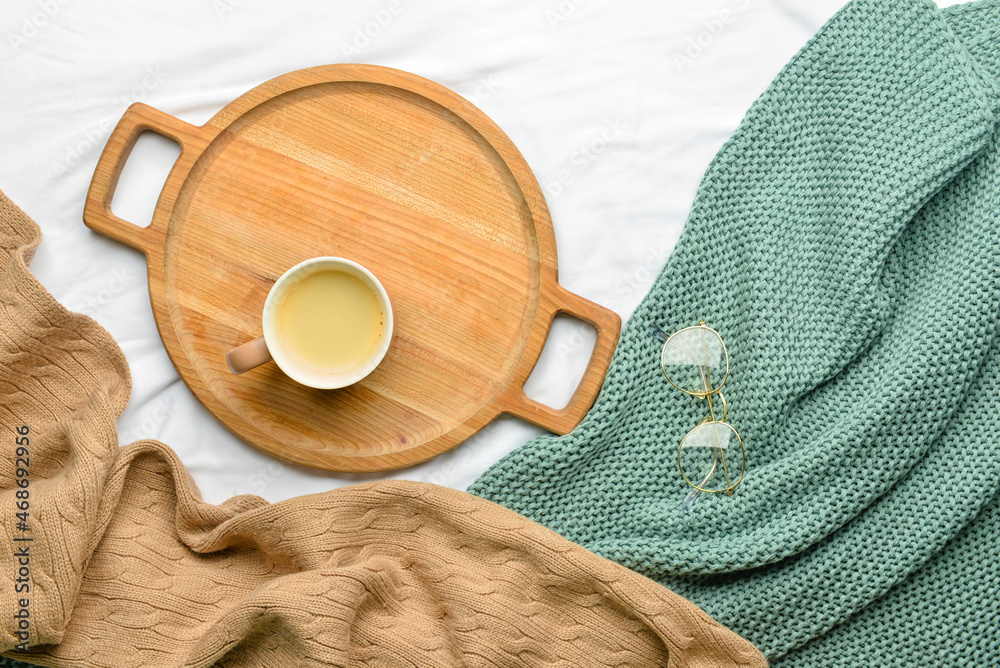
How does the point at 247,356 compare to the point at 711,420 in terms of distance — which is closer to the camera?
the point at 247,356

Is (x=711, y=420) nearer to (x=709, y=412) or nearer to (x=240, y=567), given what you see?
(x=709, y=412)

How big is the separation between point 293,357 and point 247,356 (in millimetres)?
66

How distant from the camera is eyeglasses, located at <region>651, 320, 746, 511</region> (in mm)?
1009

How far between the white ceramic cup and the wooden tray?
0.06 metres

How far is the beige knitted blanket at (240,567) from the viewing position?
0.90 m

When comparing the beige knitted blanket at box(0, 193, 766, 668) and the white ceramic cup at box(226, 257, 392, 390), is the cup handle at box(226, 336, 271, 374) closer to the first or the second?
the white ceramic cup at box(226, 257, 392, 390)

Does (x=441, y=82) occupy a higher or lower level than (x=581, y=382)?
higher

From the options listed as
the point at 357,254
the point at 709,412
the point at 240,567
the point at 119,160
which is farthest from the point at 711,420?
the point at 119,160

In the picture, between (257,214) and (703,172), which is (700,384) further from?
(257,214)

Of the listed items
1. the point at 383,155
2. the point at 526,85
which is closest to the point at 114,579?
the point at 383,155

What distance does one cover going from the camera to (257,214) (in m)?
1.01

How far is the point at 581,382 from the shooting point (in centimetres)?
102

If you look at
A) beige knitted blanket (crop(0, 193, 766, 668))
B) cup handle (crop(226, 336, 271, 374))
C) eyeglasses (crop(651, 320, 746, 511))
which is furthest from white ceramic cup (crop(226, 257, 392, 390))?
eyeglasses (crop(651, 320, 746, 511))

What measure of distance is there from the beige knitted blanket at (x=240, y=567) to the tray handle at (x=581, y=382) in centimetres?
15
